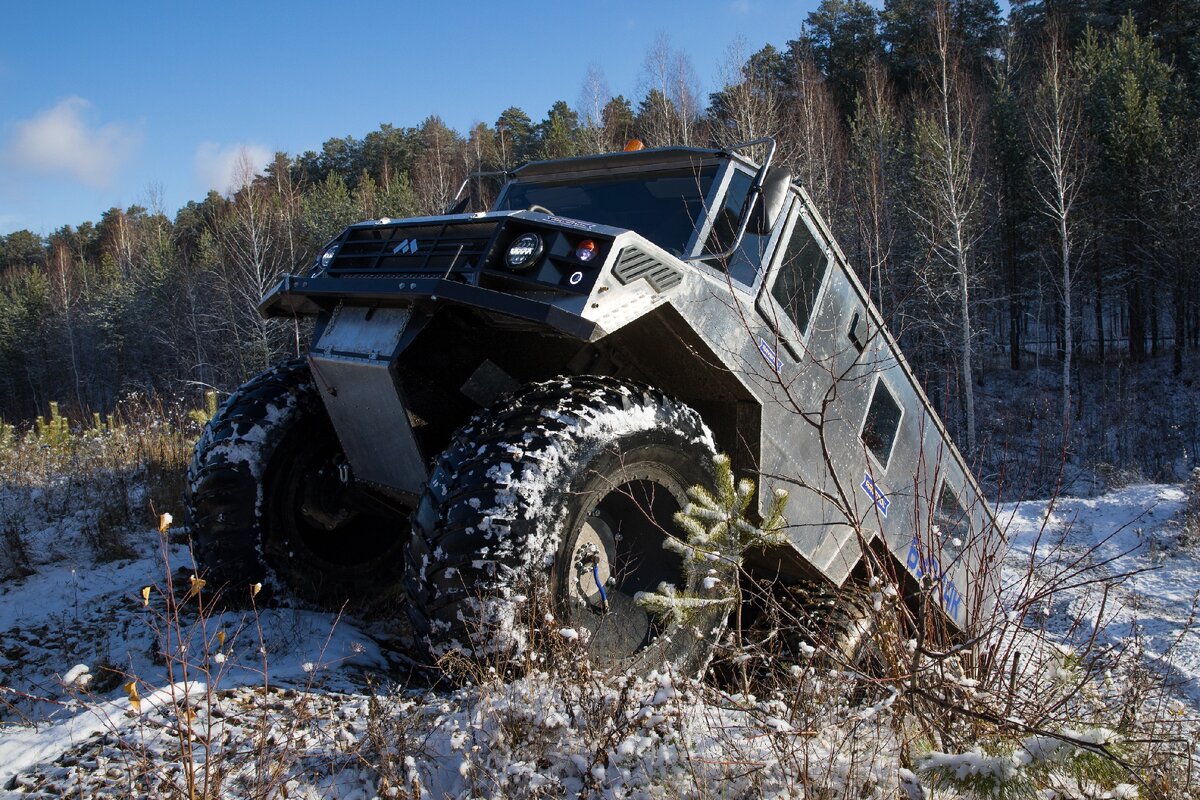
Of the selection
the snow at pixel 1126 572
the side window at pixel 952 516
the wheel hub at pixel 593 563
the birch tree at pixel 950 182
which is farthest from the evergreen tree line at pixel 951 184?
the wheel hub at pixel 593 563

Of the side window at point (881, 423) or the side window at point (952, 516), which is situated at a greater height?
the side window at point (881, 423)

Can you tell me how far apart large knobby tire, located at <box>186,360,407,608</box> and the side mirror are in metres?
2.38

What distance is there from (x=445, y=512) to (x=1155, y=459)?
2538 cm

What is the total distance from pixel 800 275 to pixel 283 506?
2.84 m

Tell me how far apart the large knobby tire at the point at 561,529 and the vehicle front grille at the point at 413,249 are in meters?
0.60

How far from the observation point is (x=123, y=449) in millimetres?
8039

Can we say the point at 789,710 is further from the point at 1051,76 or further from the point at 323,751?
the point at 1051,76

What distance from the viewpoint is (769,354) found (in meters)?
3.74

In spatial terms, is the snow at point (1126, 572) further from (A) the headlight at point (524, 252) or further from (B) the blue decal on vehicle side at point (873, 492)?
(A) the headlight at point (524, 252)

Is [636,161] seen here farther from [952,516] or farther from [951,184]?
[951,184]

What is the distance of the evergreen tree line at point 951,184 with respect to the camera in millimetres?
27031

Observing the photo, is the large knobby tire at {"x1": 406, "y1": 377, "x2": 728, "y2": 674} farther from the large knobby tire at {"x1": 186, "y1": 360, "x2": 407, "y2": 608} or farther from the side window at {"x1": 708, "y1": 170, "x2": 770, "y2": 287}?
the large knobby tire at {"x1": 186, "y1": 360, "x2": 407, "y2": 608}

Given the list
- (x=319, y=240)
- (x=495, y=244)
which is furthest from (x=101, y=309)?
(x=495, y=244)

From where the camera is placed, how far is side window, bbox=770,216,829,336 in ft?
13.5
